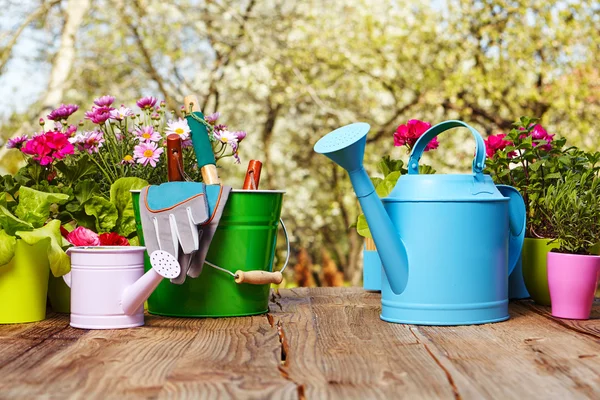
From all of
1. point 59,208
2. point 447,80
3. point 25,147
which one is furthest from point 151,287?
point 447,80

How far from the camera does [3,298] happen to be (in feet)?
4.77

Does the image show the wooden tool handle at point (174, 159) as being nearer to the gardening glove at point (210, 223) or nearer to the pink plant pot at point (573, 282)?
the gardening glove at point (210, 223)

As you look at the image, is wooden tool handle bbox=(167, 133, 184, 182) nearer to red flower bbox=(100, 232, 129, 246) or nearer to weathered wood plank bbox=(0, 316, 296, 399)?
red flower bbox=(100, 232, 129, 246)

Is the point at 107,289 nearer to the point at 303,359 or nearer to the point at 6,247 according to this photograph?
the point at 6,247

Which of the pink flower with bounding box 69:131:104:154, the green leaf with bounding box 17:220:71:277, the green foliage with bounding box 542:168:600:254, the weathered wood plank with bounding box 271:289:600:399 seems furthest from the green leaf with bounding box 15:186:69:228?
the green foliage with bounding box 542:168:600:254

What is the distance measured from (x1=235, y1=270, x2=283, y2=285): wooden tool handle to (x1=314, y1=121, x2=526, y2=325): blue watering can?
0.23 meters

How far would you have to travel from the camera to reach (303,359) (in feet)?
3.64

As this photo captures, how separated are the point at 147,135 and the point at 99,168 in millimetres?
173

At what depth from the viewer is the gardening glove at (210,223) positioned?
1.43 meters

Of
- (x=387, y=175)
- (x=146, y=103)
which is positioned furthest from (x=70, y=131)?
(x=387, y=175)

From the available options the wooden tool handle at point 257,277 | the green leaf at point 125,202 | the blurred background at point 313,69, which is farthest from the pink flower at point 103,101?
the blurred background at point 313,69

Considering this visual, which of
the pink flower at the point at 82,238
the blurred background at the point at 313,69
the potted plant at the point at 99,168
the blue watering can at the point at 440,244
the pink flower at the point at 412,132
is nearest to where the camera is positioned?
the blue watering can at the point at 440,244

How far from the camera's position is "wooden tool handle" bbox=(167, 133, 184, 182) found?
153 cm

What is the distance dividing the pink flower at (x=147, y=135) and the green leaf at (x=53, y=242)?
0.35m
